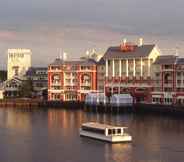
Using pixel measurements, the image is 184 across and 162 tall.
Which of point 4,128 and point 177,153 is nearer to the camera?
point 177,153

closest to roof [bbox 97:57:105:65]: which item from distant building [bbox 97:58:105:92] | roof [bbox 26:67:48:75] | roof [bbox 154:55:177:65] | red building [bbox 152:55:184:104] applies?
distant building [bbox 97:58:105:92]

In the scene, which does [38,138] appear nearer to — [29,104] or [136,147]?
[136,147]

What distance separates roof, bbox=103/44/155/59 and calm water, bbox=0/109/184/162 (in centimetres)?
1784

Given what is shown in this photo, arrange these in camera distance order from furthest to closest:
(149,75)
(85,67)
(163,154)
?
(85,67), (149,75), (163,154)

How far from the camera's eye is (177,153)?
3009 cm

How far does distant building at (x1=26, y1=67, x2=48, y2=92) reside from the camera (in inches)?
3177

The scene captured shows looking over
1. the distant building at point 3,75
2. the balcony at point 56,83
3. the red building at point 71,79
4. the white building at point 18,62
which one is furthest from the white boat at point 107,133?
the distant building at point 3,75

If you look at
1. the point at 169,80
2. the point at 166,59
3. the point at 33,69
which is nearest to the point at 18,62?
the point at 33,69

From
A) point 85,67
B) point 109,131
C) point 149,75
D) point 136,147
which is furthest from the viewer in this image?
point 85,67

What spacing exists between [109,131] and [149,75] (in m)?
28.2

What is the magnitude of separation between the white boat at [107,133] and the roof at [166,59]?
24.8 m

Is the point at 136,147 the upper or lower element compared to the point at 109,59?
lower

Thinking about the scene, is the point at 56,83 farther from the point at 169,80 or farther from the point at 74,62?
the point at 169,80

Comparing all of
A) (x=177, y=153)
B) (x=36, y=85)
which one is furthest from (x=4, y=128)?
(x=36, y=85)
